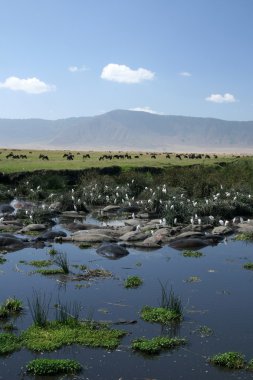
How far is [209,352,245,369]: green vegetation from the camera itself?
11.5 meters

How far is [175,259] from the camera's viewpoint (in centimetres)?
2106

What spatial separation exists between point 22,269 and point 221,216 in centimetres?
1578

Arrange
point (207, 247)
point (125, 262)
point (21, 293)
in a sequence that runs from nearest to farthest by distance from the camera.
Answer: point (21, 293) → point (125, 262) → point (207, 247)

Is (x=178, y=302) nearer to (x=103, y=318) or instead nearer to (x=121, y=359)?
(x=103, y=318)

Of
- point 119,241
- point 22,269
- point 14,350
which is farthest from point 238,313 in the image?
point 119,241

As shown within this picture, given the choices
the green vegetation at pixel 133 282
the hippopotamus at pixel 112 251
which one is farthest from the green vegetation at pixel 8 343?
the hippopotamus at pixel 112 251

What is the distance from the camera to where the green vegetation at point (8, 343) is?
39.3 feet

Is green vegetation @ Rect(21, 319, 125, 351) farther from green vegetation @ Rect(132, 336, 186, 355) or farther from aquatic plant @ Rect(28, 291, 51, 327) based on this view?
green vegetation @ Rect(132, 336, 186, 355)

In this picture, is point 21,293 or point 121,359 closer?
point 121,359

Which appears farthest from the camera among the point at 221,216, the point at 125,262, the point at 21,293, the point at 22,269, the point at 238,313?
the point at 221,216

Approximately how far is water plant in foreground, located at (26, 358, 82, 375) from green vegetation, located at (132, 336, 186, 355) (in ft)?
5.24

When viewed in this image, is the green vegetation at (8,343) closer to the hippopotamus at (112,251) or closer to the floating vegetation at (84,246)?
the hippopotamus at (112,251)

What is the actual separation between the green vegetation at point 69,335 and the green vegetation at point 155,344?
1.78 ft

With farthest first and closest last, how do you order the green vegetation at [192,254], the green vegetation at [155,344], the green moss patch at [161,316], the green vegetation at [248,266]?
the green vegetation at [192,254] < the green vegetation at [248,266] < the green moss patch at [161,316] < the green vegetation at [155,344]
